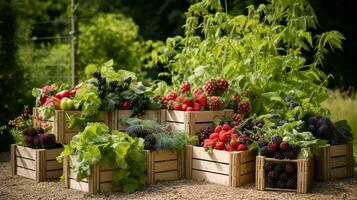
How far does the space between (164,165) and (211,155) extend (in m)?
0.50

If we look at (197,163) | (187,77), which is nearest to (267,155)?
(197,163)

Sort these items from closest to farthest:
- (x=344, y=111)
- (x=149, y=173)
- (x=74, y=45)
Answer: (x=149, y=173), (x=344, y=111), (x=74, y=45)

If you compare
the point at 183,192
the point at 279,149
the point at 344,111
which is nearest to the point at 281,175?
the point at 279,149

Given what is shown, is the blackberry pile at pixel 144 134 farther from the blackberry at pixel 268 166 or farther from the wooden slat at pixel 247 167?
the blackberry at pixel 268 166

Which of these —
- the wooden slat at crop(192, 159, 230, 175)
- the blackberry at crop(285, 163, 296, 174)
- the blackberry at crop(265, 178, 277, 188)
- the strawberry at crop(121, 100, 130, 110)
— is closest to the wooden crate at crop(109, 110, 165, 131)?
the strawberry at crop(121, 100, 130, 110)

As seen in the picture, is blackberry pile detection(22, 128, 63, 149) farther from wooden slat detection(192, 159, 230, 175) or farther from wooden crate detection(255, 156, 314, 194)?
wooden crate detection(255, 156, 314, 194)

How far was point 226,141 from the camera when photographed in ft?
18.9

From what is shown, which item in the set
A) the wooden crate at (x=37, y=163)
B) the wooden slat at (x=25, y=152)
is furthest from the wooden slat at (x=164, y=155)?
the wooden slat at (x=25, y=152)

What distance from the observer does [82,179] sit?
5.37m

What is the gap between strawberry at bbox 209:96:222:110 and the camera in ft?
20.4

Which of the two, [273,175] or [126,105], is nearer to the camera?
[273,175]

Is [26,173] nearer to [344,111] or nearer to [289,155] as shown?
[289,155]

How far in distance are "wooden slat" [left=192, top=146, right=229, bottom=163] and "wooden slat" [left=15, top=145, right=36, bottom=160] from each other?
1.65 m

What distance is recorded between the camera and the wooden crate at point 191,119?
6.08m
